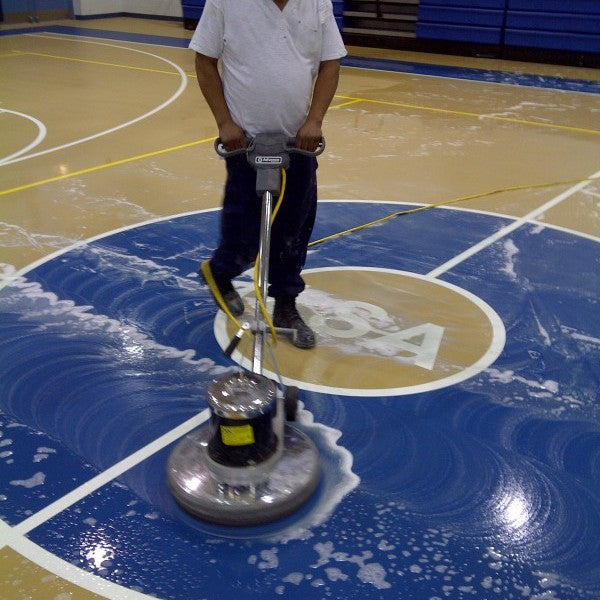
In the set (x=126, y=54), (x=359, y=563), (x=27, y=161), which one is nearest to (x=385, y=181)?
(x=27, y=161)

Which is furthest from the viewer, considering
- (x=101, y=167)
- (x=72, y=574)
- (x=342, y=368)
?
(x=101, y=167)

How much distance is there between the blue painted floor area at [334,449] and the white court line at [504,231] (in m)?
0.07

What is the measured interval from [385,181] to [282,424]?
3.36 meters

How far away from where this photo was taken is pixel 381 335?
3289 millimetres

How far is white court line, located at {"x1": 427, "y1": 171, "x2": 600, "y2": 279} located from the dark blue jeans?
99 centimetres

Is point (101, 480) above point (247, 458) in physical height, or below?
below

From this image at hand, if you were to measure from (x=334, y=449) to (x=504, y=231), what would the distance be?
7.98 ft

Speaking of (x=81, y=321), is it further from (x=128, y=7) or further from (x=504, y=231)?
(x=128, y=7)

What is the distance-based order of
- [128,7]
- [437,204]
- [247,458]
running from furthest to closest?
[128,7] → [437,204] → [247,458]

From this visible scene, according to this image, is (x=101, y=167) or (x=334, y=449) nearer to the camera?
(x=334, y=449)

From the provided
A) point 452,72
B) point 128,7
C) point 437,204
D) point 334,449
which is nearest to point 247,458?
point 334,449

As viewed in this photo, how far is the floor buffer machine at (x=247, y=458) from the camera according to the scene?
6.74ft

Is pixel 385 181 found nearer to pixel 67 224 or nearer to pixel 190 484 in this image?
pixel 67 224

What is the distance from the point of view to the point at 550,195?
511 cm
